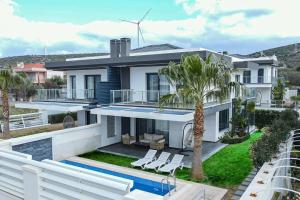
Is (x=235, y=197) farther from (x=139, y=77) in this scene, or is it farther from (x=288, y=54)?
(x=288, y=54)

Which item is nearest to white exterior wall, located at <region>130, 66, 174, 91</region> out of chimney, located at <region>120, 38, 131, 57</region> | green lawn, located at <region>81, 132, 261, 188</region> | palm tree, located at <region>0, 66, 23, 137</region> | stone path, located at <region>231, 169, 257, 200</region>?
chimney, located at <region>120, 38, 131, 57</region>

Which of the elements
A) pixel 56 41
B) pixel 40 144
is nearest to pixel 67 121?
pixel 40 144

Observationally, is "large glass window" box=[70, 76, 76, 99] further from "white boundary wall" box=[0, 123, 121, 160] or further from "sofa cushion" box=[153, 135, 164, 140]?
"sofa cushion" box=[153, 135, 164, 140]

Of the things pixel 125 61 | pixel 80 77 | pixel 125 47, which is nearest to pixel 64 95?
pixel 80 77

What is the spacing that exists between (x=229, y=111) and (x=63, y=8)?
17.2 m

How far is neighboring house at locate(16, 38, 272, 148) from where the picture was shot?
2025 centimetres

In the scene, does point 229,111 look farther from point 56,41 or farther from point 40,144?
point 56,41

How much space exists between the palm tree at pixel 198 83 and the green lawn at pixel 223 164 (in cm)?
104

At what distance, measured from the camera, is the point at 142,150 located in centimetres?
2027

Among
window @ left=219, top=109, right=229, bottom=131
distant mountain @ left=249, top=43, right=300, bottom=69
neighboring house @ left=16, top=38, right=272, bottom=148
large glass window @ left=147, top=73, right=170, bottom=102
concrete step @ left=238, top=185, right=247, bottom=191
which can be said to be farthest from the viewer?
distant mountain @ left=249, top=43, right=300, bottom=69

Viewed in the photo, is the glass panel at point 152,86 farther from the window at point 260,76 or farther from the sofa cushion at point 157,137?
the window at point 260,76

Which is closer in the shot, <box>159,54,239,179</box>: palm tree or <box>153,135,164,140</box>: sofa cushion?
<box>159,54,239,179</box>: palm tree

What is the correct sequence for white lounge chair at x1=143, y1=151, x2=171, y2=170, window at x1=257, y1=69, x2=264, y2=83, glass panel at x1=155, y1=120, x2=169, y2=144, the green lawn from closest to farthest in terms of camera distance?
the green lawn, white lounge chair at x1=143, y1=151, x2=171, y2=170, glass panel at x1=155, y1=120, x2=169, y2=144, window at x1=257, y1=69, x2=264, y2=83

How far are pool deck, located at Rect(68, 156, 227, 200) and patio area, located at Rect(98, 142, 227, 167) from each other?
2529 mm
